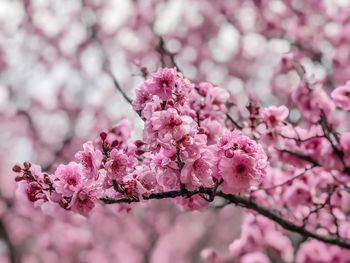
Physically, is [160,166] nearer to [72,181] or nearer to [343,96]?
[72,181]

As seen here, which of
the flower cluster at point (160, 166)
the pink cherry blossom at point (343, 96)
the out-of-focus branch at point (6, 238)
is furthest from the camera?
the out-of-focus branch at point (6, 238)

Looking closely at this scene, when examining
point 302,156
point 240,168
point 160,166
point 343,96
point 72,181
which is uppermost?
point 72,181

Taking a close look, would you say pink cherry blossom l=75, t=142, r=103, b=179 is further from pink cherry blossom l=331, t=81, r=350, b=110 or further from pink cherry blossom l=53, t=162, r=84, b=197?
pink cherry blossom l=331, t=81, r=350, b=110

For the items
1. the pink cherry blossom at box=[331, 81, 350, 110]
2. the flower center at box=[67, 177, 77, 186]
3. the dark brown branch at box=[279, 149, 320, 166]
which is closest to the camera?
the flower center at box=[67, 177, 77, 186]

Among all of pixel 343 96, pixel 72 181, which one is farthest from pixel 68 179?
pixel 343 96

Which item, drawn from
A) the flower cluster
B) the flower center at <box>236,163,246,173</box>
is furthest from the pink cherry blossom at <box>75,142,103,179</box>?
the flower center at <box>236,163,246,173</box>

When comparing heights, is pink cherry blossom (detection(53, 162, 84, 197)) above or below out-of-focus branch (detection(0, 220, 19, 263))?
above

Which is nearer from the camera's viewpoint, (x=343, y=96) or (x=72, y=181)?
(x=72, y=181)

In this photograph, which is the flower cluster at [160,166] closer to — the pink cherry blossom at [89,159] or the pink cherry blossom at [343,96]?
the pink cherry blossom at [89,159]

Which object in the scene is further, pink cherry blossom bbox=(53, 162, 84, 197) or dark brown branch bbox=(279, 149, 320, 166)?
dark brown branch bbox=(279, 149, 320, 166)

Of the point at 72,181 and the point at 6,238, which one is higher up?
the point at 72,181

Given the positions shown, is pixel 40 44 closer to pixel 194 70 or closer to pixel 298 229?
pixel 194 70

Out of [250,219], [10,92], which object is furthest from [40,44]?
[250,219]

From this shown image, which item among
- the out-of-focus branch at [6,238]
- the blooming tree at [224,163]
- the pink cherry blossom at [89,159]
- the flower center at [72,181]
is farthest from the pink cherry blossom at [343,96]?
the out-of-focus branch at [6,238]
